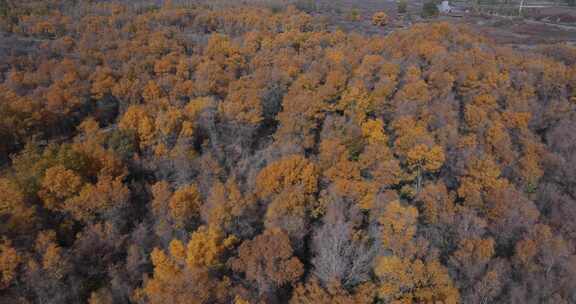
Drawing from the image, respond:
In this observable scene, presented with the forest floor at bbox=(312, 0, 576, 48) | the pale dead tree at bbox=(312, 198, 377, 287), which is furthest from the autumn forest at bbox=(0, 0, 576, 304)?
the forest floor at bbox=(312, 0, 576, 48)

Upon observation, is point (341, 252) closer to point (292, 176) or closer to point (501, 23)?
point (292, 176)

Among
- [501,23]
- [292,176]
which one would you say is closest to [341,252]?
[292,176]

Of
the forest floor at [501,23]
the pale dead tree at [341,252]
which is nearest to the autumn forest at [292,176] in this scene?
the pale dead tree at [341,252]

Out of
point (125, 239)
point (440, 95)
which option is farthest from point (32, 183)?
point (440, 95)

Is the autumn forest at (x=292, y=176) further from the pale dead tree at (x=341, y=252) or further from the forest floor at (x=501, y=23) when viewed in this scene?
the forest floor at (x=501, y=23)

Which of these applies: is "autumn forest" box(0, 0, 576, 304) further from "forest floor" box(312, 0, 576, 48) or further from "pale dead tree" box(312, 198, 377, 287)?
"forest floor" box(312, 0, 576, 48)

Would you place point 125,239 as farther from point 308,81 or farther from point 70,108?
point 308,81
